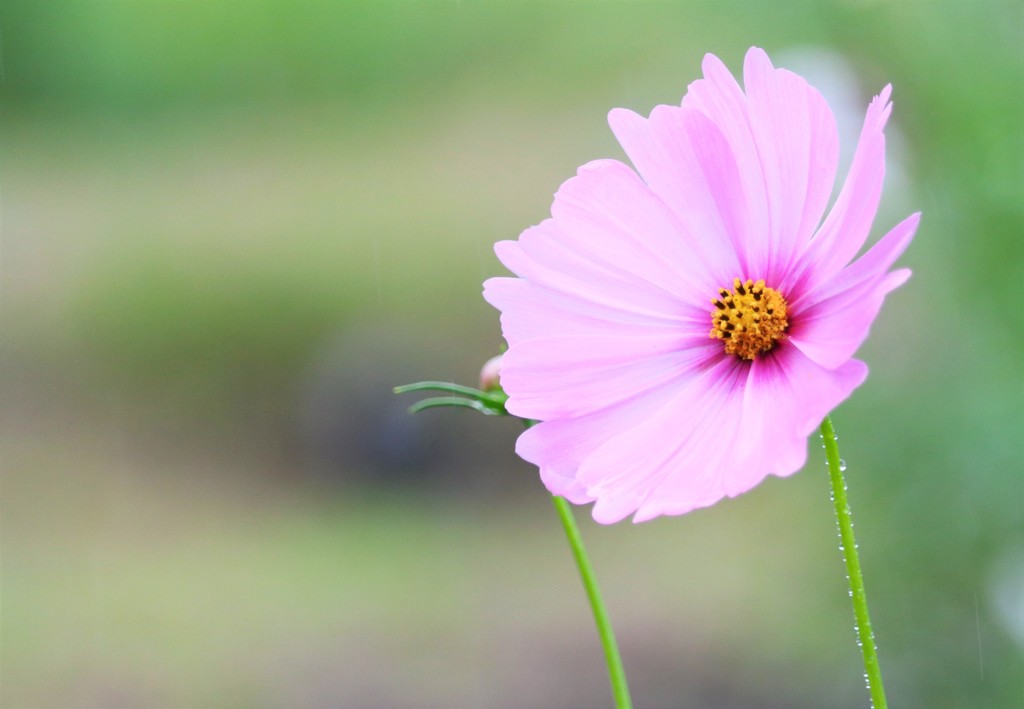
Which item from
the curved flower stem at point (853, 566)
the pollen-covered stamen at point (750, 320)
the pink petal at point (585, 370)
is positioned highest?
the pollen-covered stamen at point (750, 320)

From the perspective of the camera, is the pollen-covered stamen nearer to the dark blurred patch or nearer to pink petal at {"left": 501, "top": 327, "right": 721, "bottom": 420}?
pink petal at {"left": 501, "top": 327, "right": 721, "bottom": 420}

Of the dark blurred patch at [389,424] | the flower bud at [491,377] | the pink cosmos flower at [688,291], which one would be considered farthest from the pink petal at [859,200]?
the dark blurred patch at [389,424]

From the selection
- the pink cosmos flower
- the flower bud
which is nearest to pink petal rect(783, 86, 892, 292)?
the pink cosmos flower

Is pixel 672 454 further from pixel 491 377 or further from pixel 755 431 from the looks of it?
pixel 491 377

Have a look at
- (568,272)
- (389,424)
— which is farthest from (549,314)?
(389,424)

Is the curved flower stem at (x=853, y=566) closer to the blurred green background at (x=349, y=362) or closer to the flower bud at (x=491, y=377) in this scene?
the flower bud at (x=491, y=377)

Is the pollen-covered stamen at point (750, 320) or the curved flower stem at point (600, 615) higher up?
the pollen-covered stamen at point (750, 320)

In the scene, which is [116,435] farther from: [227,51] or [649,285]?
[649,285]
